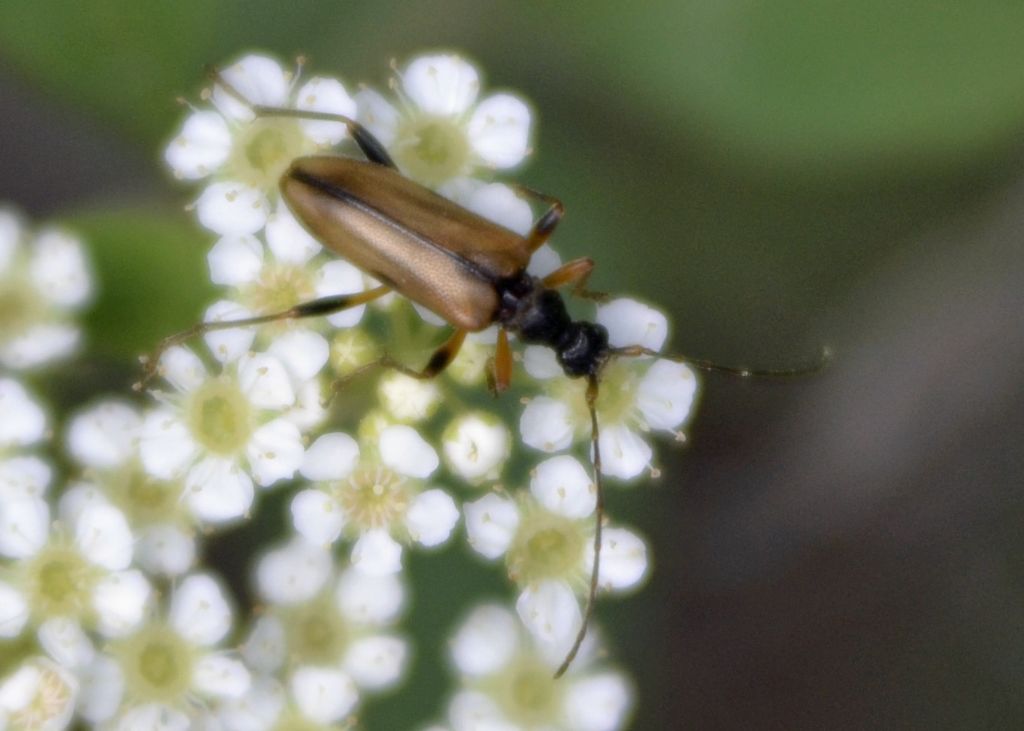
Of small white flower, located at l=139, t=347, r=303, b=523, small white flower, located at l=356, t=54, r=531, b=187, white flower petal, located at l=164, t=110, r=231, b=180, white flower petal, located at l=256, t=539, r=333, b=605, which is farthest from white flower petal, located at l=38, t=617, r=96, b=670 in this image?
small white flower, located at l=356, t=54, r=531, b=187

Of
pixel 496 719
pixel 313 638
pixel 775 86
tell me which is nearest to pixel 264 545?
pixel 313 638

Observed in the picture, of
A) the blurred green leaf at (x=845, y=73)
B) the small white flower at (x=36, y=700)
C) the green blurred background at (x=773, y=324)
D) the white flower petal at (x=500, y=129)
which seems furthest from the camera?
the green blurred background at (x=773, y=324)

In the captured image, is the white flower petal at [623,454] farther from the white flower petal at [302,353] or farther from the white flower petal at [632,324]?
the white flower petal at [302,353]

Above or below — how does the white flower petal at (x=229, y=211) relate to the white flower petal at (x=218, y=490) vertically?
above

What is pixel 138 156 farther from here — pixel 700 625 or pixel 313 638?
pixel 700 625

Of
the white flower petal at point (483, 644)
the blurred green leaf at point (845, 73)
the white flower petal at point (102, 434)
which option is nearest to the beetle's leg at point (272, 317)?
the white flower petal at point (102, 434)

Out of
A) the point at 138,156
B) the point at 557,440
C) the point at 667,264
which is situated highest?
the point at 667,264

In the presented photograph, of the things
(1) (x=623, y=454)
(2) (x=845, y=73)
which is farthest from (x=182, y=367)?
(2) (x=845, y=73)
